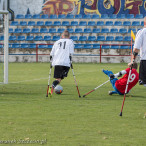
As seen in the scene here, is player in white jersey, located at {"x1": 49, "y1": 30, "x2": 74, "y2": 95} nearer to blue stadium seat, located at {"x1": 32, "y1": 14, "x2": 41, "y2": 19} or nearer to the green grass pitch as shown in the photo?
the green grass pitch

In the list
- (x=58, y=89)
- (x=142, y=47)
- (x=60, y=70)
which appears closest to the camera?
(x=142, y=47)

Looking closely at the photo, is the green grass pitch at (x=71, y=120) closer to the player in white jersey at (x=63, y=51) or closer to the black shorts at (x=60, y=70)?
the black shorts at (x=60, y=70)

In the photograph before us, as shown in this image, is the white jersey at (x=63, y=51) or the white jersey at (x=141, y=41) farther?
the white jersey at (x=63, y=51)

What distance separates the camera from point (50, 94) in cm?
1305

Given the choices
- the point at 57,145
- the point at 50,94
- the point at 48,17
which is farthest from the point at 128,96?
the point at 48,17

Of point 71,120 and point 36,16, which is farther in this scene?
point 36,16

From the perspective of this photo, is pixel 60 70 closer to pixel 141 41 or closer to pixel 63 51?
pixel 63 51

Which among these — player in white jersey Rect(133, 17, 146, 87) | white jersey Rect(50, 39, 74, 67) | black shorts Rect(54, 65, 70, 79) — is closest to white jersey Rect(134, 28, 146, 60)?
player in white jersey Rect(133, 17, 146, 87)

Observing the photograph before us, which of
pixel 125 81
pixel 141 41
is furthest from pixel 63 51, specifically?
pixel 141 41

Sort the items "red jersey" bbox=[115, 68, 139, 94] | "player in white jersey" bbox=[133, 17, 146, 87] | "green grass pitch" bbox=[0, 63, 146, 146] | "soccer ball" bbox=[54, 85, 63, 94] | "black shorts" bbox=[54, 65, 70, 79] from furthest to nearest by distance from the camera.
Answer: "black shorts" bbox=[54, 65, 70, 79]
"soccer ball" bbox=[54, 85, 63, 94]
"red jersey" bbox=[115, 68, 139, 94]
"player in white jersey" bbox=[133, 17, 146, 87]
"green grass pitch" bbox=[0, 63, 146, 146]

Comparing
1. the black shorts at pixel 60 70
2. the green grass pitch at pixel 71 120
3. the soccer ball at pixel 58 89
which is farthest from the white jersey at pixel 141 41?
the black shorts at pixel 60 70

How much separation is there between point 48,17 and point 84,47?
23.6ft

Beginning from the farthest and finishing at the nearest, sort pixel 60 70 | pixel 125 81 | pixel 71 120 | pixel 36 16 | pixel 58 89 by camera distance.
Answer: pixel 36 16 < pixel 60 70 < pixel 58 89 < pixel 125 81 < pixel 71 120

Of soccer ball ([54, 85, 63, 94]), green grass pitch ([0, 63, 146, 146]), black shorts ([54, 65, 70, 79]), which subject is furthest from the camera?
black shorts ([54, 65, 70, 79])
